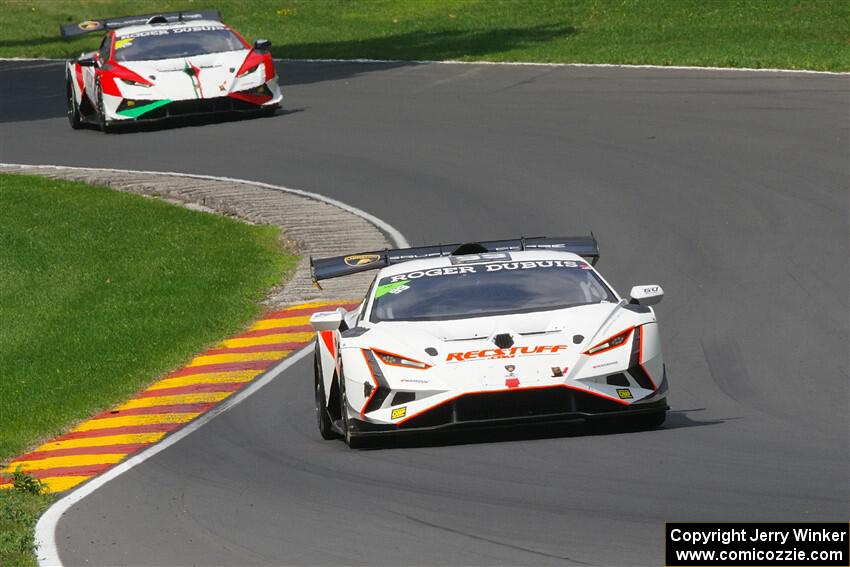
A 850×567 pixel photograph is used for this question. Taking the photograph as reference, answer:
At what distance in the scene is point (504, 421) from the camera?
1088cm

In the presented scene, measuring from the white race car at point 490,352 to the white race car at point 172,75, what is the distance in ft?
52.5

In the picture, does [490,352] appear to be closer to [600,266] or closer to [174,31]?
[600,266]

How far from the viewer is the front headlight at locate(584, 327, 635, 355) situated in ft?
36.3

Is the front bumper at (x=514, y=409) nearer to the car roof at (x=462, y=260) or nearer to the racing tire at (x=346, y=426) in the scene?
the racing tire at (x=346, y=426)

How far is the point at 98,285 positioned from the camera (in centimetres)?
2009

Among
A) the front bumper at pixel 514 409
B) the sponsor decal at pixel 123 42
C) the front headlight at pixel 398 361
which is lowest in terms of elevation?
the sponsor decal at pixel 123 42

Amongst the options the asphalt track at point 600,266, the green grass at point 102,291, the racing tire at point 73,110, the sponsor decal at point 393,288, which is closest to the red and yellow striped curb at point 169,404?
the green grass at point 102,291

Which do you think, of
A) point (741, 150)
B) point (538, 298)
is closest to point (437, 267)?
point (538, 298)

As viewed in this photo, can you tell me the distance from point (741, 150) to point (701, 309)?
807 cm

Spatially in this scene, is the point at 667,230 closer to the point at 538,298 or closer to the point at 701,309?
the point at 701,309

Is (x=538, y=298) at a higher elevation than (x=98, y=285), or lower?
higher

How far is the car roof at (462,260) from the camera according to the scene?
497 inches

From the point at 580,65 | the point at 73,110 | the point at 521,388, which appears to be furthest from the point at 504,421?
the point at 580,65

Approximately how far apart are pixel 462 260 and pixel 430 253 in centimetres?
55
